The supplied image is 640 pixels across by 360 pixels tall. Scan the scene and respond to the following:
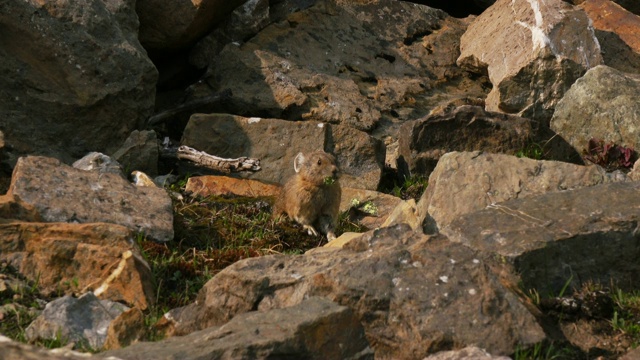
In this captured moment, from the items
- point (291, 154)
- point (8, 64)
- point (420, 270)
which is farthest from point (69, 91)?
point (420, 270)

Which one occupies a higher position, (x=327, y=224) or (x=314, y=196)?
(x=314, y=196)

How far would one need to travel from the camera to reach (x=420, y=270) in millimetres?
6941

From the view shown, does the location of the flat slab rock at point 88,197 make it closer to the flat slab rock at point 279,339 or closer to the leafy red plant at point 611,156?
the flat slab rock at point 279,339

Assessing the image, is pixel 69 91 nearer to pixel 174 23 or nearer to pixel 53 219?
pixel 174 23

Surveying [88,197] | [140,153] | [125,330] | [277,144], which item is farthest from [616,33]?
[125,330]

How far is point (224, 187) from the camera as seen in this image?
37.0 ft

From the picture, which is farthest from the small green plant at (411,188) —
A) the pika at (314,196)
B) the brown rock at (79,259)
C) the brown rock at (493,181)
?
the brown rock at (79,259)

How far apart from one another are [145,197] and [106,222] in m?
0.71

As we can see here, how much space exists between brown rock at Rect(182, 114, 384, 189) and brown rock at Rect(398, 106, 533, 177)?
47 cm

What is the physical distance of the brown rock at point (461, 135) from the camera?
468 inches

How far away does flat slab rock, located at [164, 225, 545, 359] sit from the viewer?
258 inches

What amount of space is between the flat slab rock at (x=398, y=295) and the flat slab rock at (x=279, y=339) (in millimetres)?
587

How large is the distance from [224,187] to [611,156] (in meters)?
→ 4.10

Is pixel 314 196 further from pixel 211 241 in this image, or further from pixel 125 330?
pixel 125 330
